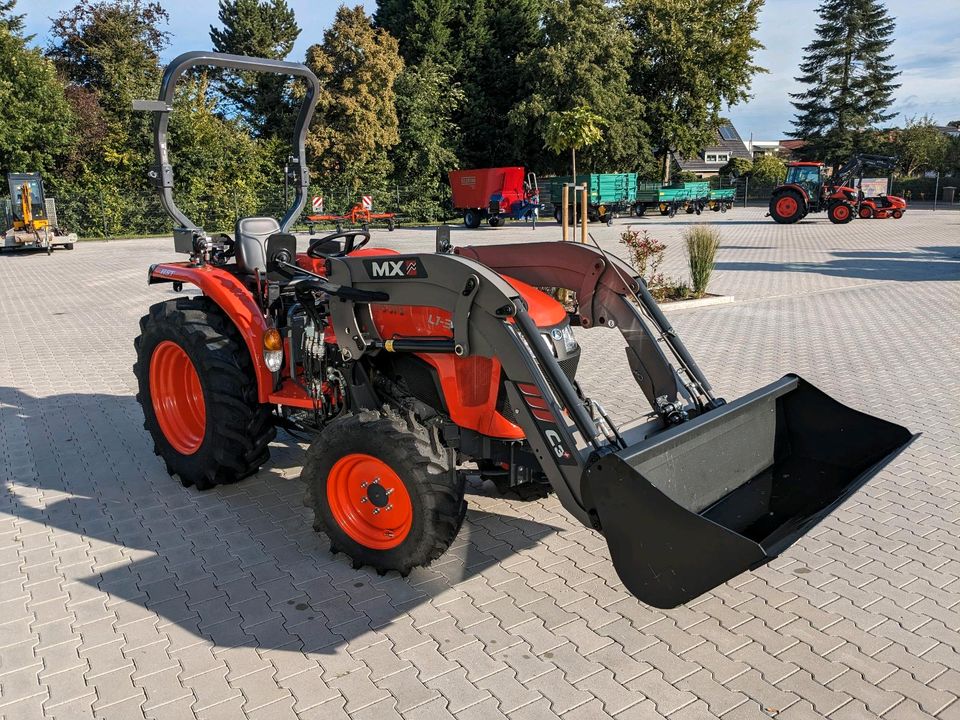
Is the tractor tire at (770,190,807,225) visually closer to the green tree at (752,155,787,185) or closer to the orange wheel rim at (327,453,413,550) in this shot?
the green tree at (752,155,787,185)

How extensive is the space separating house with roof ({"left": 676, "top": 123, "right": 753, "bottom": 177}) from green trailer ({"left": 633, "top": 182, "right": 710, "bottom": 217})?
1962cm

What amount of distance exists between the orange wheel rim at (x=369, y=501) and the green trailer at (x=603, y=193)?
1114 inches

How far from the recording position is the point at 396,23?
3888 cm

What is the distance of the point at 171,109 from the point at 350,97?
2958 centimetres

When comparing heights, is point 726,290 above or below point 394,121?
below

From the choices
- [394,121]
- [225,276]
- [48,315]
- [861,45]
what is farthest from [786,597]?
[861,45]

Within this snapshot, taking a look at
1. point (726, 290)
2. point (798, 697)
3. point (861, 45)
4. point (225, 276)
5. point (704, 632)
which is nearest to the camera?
point (798, 697)

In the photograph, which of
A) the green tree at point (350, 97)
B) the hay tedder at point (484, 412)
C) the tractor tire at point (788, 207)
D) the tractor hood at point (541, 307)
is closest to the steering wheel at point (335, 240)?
the hay tedder at point (484, 412)

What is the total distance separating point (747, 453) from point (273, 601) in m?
2.35

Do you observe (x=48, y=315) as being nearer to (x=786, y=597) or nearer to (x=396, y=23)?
(x=786, y=597)

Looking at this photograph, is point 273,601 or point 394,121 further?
point 394,121

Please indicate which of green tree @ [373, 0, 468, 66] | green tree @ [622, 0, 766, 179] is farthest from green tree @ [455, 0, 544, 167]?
green tree @ [622, 0, 766, 179]

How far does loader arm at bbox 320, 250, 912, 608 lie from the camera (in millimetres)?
2844

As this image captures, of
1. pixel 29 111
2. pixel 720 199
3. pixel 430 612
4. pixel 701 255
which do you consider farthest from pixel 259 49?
pixel 430 612
